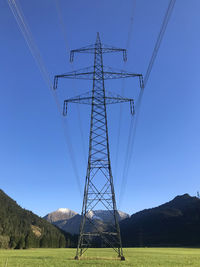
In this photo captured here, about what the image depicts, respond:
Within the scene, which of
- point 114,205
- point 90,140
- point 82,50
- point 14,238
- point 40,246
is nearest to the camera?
point 114,205

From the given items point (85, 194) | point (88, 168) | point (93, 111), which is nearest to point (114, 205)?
point (85, 194)

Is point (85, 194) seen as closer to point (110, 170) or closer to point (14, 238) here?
point (110, 170)

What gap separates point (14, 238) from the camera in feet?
451

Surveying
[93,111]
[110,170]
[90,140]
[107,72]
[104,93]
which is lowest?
[110,170]

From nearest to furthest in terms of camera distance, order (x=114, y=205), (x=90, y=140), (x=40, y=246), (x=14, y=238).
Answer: (x=114, y=205)
(x=90, y=140)
(x=14, y=238)
(x=40, y=246)

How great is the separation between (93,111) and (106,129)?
383 cm

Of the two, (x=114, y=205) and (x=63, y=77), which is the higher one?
(x=63, y=77)

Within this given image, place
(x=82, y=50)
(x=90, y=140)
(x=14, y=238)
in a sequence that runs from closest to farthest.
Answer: (x=90, y=140) < (x=82, y=50) < (x=14, y=238)

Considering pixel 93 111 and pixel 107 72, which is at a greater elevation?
pixel 107 72

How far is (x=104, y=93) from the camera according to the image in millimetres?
39000

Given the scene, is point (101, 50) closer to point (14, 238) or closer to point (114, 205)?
point (114, 205)

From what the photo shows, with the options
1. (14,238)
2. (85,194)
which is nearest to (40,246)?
(14,238)

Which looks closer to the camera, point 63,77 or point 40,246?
point 63,77

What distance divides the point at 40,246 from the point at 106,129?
148 m
